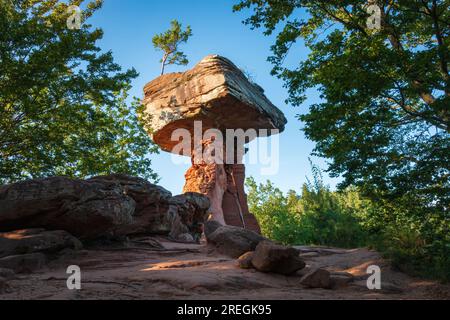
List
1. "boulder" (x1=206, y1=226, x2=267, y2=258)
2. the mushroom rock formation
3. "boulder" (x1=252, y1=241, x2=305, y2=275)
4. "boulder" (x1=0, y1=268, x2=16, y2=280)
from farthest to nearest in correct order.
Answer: the mushroom rock formation, "boulder" (x1=206, y1=226, x2=267, y2=258), "boulder" (x1=252, y1=241, x2=305, y2=275), "boulder" (x1=0, y1=268, x2=16, y2=280)

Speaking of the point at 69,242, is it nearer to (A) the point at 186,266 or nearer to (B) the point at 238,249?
(A) the point at 186,266

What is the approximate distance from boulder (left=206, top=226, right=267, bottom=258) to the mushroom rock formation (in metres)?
10.5

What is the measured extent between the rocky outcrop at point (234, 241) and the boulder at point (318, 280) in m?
2.99

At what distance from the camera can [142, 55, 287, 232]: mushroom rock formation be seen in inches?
838

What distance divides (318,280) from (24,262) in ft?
21.5

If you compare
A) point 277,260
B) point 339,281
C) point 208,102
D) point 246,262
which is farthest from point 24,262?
point 208,102

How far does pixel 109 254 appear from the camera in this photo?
10203mm

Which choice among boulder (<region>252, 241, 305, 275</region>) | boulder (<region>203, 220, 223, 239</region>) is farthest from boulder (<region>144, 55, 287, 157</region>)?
boulder (<region>252, 241, 305, 275</region>)

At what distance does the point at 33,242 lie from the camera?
29.0 ft

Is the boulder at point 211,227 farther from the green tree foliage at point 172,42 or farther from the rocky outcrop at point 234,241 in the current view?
the green tree foliage at point 172,42

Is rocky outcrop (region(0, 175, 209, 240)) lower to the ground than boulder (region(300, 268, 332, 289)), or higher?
higher

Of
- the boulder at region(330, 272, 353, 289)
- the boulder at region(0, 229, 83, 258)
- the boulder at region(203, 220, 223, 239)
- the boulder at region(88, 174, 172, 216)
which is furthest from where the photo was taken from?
the boulder at region(88, 174, 172, 216)

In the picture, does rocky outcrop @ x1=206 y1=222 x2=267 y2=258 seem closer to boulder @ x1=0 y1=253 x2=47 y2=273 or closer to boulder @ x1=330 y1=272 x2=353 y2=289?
boulder @ x1=330 y1=272 x2=353 y2=289

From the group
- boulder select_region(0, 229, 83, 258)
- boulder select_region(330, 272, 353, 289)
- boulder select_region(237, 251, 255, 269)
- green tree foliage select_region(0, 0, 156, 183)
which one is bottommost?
boulder select_region(330, 272, 353, 289)
